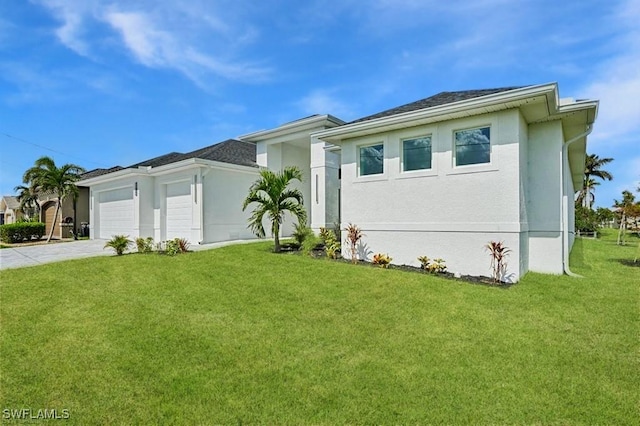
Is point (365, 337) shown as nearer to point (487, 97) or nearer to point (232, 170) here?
point (487, 97)

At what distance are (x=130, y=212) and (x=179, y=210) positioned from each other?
12.6ft

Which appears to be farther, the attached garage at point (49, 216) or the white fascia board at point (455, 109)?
the attached garage at point (49, 216)

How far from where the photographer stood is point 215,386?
12.6 feet

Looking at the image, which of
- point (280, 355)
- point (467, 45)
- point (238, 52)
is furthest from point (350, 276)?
point (238, 52)

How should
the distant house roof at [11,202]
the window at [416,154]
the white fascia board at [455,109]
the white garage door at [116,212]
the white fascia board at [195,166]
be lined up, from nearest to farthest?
1. the white fascia board at [455,109]
2. the window at [416,154]
3. the white fascia board at [195,166]
4. the white garage door at [116,212]
5. the distant house roof at [11,202]

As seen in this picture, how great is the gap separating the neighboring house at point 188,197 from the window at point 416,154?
8.48 meters

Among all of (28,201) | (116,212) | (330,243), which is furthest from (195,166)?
(28,201)

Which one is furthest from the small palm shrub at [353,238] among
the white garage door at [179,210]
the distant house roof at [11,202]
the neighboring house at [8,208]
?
the distant house roof at [11,202]

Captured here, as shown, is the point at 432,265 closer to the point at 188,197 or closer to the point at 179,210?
the point at 188,197

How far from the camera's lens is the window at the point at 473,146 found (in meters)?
8.46

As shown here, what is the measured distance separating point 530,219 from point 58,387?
10402mm

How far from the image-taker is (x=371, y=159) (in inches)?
413

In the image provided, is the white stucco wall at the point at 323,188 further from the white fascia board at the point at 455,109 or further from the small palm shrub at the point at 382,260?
the small palm shrub at the point at 382,260

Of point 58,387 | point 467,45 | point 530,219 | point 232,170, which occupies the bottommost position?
point 58,387
